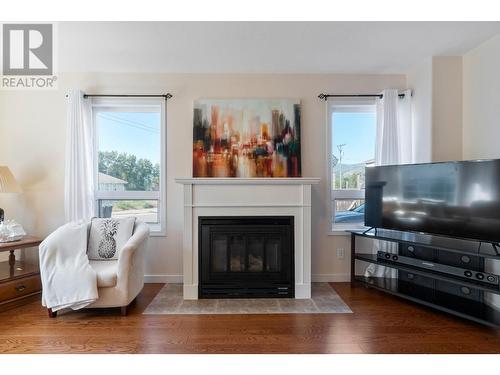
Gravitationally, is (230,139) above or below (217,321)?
above

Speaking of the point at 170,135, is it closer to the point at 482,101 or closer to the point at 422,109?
the point at 422,109

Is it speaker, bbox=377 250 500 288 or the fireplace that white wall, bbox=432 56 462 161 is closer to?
speaker, bbox=377 250 500 288

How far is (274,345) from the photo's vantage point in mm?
2057

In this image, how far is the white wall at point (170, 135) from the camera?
3371 mm

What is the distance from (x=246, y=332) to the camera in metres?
2.24

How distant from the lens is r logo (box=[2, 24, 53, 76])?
8.40 feet

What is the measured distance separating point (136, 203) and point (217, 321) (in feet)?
6.00

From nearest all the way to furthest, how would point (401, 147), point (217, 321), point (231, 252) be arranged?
point (217, 321), point (231, 252), point (401, 147)

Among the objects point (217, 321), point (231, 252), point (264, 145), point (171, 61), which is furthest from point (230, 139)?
point (217, 321)

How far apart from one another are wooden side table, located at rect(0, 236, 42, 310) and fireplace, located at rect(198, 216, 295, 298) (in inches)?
66.8

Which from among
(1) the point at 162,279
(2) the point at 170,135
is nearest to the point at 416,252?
(1) the point at 162,279

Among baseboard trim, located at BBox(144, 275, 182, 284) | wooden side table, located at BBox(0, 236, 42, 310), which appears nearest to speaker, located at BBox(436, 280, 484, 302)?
baseboard trim, located at BBox(144, 275, 182, 284)

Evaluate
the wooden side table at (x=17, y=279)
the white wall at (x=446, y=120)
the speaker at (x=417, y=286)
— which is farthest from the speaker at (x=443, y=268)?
the wooden side table at (x=17, y=279)
